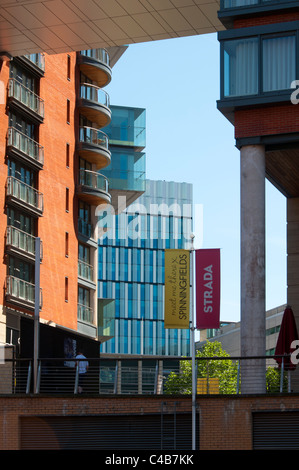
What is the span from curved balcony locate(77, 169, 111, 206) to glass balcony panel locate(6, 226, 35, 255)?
6261 millimetres

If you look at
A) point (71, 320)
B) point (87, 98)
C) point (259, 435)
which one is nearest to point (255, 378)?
point (259, 435)

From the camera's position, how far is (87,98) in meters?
62.2

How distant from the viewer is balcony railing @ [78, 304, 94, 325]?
61.4m

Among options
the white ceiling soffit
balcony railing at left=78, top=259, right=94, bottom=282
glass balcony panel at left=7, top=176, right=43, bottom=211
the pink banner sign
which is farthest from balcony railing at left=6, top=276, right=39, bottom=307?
the pink banner sign

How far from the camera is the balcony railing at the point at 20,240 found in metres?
53.1

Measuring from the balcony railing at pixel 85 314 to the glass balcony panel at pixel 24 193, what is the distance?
793 centimetres

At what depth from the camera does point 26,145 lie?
181 ft

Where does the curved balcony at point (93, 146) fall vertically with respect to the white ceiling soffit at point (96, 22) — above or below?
below

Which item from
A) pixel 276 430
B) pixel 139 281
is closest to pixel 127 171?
pixel 276 430

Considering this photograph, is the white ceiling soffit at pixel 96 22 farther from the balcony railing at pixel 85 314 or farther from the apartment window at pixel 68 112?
the balcony railing at pixel 85 314

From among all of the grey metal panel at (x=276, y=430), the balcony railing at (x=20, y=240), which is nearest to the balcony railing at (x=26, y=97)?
the balcony railing at (x=20, y=240)

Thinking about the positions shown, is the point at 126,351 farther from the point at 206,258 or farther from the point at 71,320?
the point at 206,258

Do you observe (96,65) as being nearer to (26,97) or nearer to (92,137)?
(92,137)

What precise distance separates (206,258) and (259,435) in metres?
5.59
